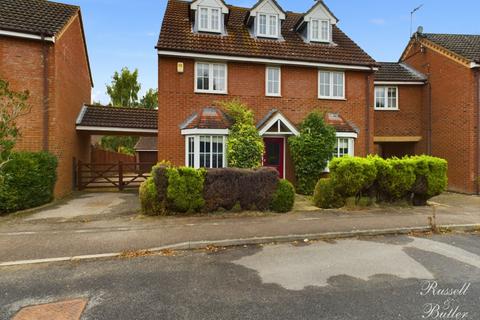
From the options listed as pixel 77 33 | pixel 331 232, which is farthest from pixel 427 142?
pixel 77 33

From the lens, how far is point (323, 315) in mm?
3352

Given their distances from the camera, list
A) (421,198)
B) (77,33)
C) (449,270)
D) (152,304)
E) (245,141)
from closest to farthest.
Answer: (152,304)
(449,270)
(421,198)
(245,141)
(77,33)

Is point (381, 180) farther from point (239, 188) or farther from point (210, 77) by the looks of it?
point (210, 77)

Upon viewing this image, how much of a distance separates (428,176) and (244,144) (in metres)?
6.50

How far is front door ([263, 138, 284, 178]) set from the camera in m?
12.9

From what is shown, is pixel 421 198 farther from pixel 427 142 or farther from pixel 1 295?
pixel 1 295

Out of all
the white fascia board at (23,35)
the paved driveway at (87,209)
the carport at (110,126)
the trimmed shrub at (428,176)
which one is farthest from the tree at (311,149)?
the white fascia board at (23,35)

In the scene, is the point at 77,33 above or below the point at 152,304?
above

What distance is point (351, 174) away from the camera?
349 inches

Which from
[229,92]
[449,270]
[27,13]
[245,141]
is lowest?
[449,270]

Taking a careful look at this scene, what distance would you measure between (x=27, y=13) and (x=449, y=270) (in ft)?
52.5

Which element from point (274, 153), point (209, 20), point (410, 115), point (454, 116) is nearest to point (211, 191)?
point (274, 153)

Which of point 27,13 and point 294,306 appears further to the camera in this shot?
point 27,13

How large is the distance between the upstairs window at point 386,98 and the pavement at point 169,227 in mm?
7914
